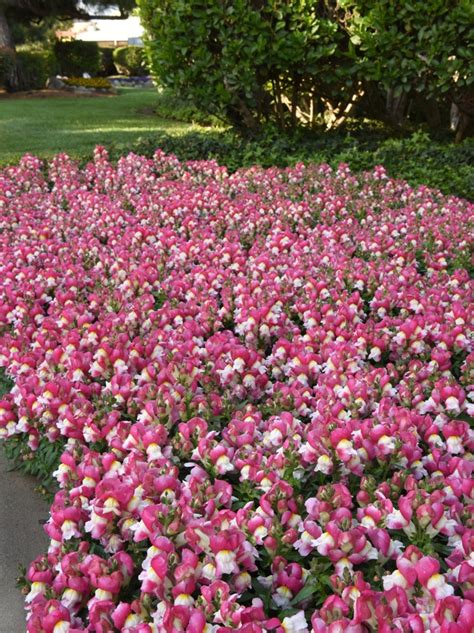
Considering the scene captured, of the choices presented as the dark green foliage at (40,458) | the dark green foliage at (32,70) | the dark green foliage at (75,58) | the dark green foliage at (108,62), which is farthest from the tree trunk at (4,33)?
the dark green foliage at (40,458)

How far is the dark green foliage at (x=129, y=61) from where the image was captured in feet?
113

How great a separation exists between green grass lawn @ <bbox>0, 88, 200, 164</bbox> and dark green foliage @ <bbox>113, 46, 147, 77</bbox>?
578 inches

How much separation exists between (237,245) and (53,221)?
1.91m

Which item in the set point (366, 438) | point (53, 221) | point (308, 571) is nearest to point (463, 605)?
Answer: point (308, 571)

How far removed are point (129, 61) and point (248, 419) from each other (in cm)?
3528

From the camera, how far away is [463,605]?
1.61m

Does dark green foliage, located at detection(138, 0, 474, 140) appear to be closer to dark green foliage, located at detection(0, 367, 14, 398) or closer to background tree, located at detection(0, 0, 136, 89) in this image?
dark green foliage, located at detection(0, 367, 14, 398)

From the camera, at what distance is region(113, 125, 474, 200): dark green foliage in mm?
7020

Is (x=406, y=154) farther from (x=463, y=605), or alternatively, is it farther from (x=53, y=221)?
(x=463, y=605)

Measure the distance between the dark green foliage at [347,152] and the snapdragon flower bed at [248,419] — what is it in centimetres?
186

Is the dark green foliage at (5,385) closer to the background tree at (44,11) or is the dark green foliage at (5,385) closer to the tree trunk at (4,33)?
the background tree at (44,11)

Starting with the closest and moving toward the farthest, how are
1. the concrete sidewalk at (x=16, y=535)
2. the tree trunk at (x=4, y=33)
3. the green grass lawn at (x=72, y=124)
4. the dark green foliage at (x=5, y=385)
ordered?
1. the concrete sidewalk at (x=16, y=535)
2. the dark green foliage at (x=5, y=385)
3. the green grass lawn at (x=72, y=124)
4. the tree trunk at (x=4, y=33)

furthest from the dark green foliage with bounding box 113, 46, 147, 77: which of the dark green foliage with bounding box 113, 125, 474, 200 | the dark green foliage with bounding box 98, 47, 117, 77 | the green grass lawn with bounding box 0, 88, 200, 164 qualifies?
the dark green foliage with bounding box 113, 125, 474, 200

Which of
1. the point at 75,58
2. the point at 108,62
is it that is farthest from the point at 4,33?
the point at 108,62
